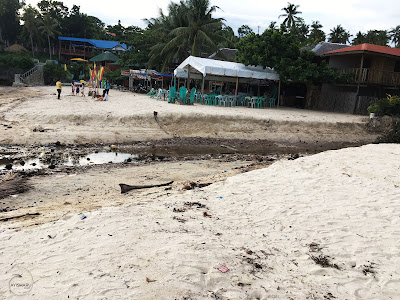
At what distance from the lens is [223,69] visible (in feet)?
58.7

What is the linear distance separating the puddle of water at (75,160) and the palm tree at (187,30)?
1689cm

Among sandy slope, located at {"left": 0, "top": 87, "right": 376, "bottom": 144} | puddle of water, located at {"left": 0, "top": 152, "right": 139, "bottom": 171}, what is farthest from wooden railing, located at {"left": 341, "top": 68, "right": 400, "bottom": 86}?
puddle of water, located at {"left": 0, "top": 152, "right": 139, "bottom": 171}

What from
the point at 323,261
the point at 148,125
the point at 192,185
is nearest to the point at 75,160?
the point at 192,185

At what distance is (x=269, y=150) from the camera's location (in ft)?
40.9

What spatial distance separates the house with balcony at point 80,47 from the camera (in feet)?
158

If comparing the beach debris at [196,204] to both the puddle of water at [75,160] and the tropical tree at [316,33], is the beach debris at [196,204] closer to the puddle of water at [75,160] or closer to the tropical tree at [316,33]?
the puddle of water at [75,160]

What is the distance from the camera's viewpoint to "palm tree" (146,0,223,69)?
Answer: 2502 cm

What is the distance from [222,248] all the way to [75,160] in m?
6.83

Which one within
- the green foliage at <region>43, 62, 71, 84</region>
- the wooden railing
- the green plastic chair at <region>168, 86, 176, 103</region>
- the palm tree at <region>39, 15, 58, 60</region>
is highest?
the palm tree at <region>39, 15, 58, 60</region>

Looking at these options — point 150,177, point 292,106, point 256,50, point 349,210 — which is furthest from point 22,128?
point 292,106

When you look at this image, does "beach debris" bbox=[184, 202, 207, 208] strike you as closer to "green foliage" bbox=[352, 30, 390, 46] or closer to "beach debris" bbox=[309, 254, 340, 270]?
"beach debris" bbox=[309, 254, 340, 270]

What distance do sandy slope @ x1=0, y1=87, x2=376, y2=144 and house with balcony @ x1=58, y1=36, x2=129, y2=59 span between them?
119 feet

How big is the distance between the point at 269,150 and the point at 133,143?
5496 mm

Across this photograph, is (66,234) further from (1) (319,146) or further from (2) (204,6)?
(2) (204,6)
